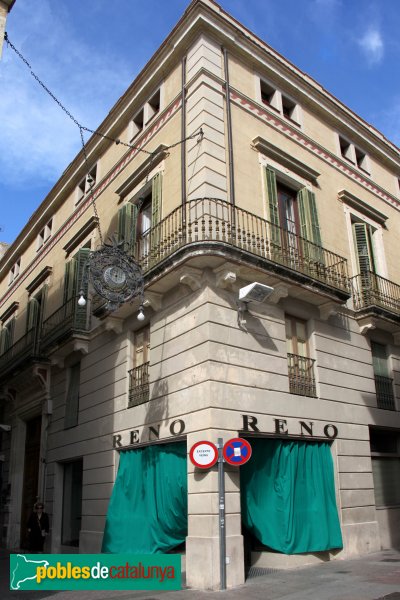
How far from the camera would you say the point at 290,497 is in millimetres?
11195

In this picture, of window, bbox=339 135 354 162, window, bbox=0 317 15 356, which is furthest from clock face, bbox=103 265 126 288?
window, bbox=0 317 15 356

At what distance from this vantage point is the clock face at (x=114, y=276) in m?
11.4

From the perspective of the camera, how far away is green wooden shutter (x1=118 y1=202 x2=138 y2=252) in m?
14.6

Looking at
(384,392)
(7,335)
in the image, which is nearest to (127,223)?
(384,392)

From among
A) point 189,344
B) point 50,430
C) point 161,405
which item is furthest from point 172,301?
point 50,430

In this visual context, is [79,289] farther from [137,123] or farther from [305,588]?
[305,588]

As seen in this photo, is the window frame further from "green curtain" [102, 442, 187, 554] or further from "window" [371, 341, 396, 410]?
"green curtain" [102, 442, 187, 554]

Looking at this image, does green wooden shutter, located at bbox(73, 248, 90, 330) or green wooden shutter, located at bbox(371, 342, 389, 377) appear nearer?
green wooden shutter, located at bbox(371, 342, 389, 377)

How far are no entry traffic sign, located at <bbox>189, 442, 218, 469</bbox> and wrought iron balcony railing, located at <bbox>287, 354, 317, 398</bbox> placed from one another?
118 inches

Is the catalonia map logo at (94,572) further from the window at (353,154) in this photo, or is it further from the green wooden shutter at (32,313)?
the window at (353,154)

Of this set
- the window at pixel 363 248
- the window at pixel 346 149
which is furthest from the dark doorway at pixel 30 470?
the window at pixel 346 149

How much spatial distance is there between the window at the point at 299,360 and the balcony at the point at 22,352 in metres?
9.07

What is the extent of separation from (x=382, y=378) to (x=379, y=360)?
53 cm

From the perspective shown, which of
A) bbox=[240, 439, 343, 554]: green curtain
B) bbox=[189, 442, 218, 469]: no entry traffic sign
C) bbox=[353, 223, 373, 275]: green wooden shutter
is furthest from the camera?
bbox=[353, 223, 373, 275]: green wooden shutter
